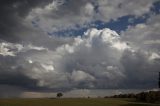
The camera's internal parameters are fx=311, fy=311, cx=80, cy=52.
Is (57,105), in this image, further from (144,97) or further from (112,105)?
(144,97)

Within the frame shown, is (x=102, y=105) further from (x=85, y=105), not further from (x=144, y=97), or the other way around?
(x=144, y=97)

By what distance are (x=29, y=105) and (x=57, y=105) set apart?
1249 centimetres

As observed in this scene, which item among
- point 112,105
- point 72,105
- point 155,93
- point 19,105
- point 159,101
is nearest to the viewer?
point 19,105

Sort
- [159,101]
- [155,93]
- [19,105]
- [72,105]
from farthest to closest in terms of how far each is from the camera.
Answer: [155,93]
[159,101]
[72,105]
[19,105]

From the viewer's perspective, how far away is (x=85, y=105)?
473 feet

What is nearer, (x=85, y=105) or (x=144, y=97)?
(x=85, y=105)

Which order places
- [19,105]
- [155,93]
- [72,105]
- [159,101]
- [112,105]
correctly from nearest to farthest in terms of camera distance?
[19,105] < [72,105] < [112,105] < [159,101] < [155,93]

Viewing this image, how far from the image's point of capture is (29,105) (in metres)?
134

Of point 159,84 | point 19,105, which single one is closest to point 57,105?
point 19,105

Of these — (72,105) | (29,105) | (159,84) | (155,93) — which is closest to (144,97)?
(155,93)

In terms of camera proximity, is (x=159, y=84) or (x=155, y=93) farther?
(x=155, y=93)

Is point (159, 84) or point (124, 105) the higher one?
point (159, 84)

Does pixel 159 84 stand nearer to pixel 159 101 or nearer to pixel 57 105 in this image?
pixel 159 101

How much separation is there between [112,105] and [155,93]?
48338 millimetres
